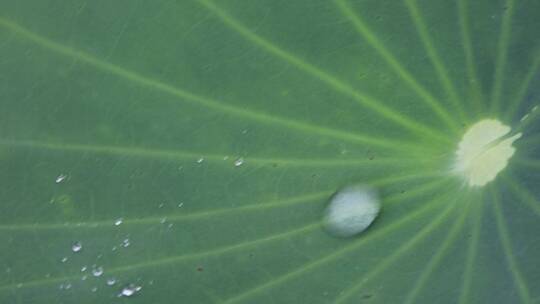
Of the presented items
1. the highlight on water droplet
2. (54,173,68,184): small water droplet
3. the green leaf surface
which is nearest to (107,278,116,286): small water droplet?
the green leaf surface

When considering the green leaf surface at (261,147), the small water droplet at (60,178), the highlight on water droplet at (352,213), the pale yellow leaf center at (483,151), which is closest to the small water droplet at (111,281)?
the green leaf surface at (261,147)

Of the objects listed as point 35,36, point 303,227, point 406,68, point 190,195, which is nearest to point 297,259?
point 303,227

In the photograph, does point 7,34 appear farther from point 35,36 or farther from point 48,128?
point 48,128

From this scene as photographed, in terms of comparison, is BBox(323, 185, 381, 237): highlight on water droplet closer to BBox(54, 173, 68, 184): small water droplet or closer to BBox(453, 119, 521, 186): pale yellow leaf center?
BBox(453, 119, 521, 186): pale yellow leaf center

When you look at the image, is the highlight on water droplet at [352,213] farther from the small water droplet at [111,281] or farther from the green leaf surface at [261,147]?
the small water droplet at [111,281]

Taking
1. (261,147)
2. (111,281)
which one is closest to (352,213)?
(261,147)
